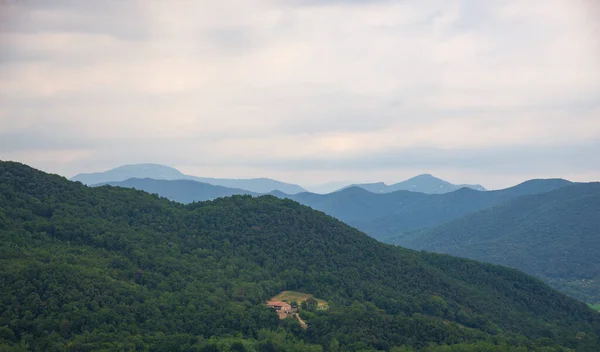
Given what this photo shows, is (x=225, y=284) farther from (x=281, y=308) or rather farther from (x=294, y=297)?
(x=294, y=297)

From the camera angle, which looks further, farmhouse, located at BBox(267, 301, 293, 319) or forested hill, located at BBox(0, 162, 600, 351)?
farmhouse, located at BBox(267, 301, 293, 319)

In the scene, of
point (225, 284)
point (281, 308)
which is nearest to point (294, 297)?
point (281, 308)

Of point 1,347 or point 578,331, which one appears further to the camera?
point 578,331

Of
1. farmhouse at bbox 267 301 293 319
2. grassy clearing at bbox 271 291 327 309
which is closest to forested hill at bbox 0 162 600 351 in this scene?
grassy clearing at bbox 271 291 327 309

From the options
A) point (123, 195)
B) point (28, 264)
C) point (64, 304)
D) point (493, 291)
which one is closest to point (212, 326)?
point (64, 304)

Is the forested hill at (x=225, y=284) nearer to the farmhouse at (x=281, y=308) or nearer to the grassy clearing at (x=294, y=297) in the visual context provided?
the grassy clearing at (x=294, y=297)

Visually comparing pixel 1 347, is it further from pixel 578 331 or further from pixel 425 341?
pixel 578 331

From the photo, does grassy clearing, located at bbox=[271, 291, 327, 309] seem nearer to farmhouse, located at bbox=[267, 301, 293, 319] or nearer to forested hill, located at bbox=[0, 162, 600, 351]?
forested hill, located at bbox=[0, 162, 600, 351]
